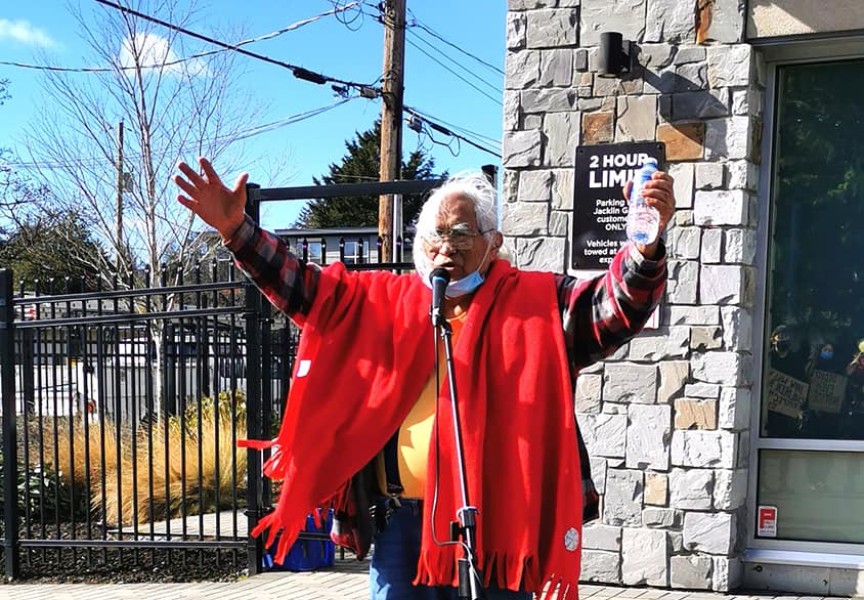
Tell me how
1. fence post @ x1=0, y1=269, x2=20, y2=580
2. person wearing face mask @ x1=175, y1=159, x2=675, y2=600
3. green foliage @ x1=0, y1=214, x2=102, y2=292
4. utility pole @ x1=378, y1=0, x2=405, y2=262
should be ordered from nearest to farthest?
1. person wearing face mask @ x1=175, y1=159, x2=675, y2=600
2. fence post @ x1=0, y1=269, x2=20, y2=580
3. green foliage @ x1=0, y1=214, x2=102, y2=292
4. utility pole @ x1=378, y1=0, x2=405, y2=262

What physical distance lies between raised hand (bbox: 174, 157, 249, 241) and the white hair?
19.6 inches

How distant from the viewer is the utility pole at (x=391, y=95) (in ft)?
44.5

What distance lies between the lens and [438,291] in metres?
2.24

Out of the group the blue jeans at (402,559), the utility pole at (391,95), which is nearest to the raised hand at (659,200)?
the blue jeans at (402,559)

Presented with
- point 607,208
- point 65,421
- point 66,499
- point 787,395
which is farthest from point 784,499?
point 65,421

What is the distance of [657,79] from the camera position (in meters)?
4.75

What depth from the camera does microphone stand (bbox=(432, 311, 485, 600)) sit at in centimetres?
204

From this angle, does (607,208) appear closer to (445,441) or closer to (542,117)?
(542,117)

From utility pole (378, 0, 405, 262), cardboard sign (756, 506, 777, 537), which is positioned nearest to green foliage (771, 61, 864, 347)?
cardboard sign (756, 506, 777, 537)

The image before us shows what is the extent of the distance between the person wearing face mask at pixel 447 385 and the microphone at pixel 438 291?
109 millimetres

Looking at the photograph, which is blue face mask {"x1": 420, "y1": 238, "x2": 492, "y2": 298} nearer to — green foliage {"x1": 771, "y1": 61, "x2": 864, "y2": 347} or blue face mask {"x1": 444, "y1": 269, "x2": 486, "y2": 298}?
blue face mask {"x1": 444, "y1": 269, "x2": 486, "y2": 298}

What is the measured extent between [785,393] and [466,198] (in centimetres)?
306

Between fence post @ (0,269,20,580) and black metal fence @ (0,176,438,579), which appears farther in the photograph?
fence post @ (0,269,20,580)

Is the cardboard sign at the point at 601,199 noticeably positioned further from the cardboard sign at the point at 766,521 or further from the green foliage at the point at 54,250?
the green foliage at the point at 54,250
